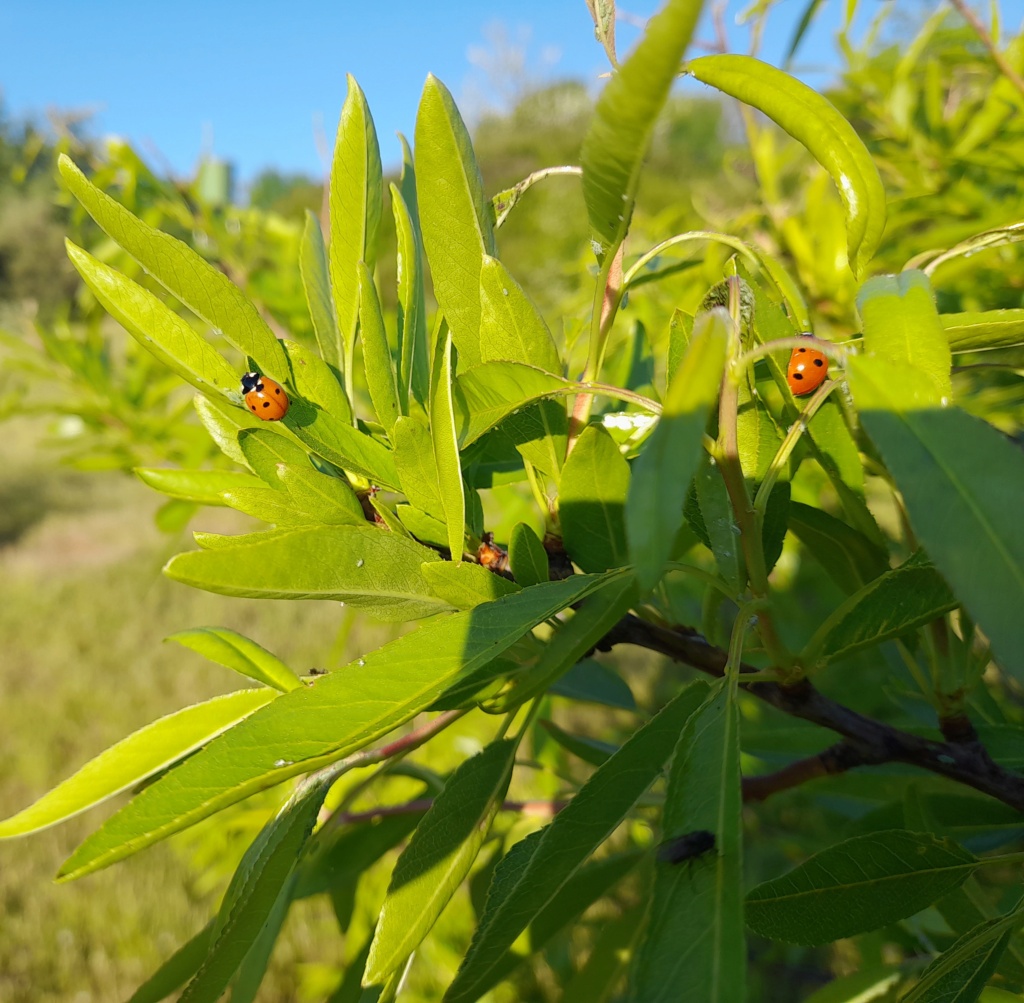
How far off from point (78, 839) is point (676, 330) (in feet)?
9.93

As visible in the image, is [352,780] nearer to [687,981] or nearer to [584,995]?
[584,995]

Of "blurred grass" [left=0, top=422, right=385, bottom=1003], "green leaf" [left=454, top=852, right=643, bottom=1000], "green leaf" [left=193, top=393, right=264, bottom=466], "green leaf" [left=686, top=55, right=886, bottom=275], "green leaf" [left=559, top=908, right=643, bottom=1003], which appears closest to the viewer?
"green leaf" [left=686, top=55, right=886, bottom=275]

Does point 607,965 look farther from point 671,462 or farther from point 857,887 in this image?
point 671,462

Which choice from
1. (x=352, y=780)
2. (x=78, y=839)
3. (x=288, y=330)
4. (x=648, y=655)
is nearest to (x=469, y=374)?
(x=352, y=780)

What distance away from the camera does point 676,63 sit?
9.6 inches

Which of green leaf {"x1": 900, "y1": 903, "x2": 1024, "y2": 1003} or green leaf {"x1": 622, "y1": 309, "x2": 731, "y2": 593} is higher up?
green leaf {"x1": 622, "y1": 309, "x2": 731, "y2": 593}

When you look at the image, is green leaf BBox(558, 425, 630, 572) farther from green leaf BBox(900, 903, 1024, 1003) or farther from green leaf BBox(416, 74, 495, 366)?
green leaf BBox(900, 903, 1024, 1003)

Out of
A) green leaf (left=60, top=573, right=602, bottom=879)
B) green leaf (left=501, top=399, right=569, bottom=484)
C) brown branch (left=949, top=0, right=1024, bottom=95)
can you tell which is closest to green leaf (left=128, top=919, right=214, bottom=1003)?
green leaf (left=60, top=573, right=602, bottom=879)

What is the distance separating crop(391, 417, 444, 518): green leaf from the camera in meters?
0.41

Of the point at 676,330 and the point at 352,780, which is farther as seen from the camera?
the point at 352,780

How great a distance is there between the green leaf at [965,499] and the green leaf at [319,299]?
1.12ft

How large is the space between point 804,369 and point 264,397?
0.93 feet

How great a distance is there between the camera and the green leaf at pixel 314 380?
45 centimetres

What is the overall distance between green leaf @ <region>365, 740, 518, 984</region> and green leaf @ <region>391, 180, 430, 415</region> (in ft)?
0.72
